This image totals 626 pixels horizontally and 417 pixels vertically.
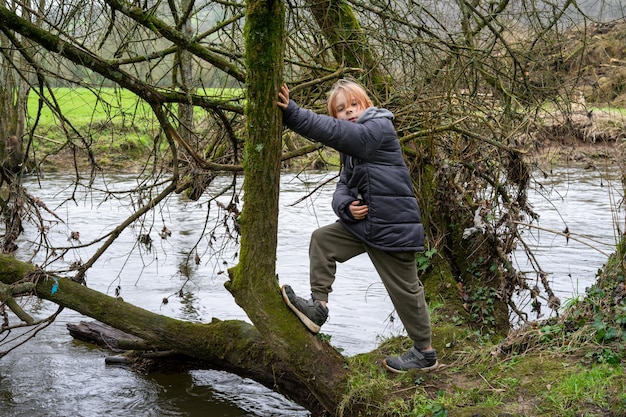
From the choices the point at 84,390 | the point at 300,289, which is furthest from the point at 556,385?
the point at 300,289

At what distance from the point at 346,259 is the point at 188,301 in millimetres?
4772

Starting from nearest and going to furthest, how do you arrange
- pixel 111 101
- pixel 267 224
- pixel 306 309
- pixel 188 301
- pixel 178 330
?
pixel 267 224
pixel 306 309
pixel 178 330
pixel 111 101
pixel 188 301

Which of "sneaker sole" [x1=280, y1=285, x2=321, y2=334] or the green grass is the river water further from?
"sneaker sole" [x1=280, y1=285, x2=321, y2=334]

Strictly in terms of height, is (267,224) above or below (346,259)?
above

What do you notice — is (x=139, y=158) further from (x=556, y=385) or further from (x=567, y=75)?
(x=556, y=385)

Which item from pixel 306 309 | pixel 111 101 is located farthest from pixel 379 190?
pixel 111 101

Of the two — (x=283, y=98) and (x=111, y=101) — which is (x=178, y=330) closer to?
(x=111, y=101)

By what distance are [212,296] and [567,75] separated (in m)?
4.67

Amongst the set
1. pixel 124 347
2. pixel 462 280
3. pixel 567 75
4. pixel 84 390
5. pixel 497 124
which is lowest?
pixel 84 390

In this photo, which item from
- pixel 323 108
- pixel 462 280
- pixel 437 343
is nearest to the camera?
pixel 437 343

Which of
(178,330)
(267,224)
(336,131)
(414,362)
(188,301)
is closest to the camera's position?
(336,131)

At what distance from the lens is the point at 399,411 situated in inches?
167

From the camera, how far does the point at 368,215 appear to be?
13.8 feet

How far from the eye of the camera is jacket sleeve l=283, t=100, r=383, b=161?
3801 millimetres
